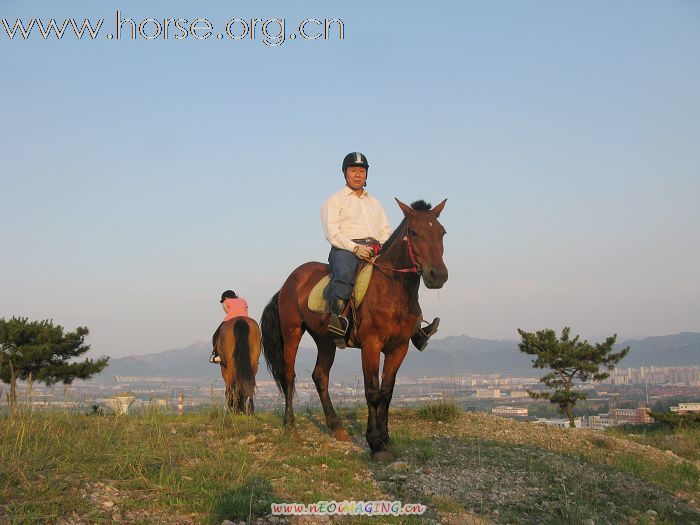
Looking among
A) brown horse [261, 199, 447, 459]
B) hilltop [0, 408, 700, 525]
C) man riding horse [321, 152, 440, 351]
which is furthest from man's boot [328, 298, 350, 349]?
hilltop [0, 408, 700, 525]

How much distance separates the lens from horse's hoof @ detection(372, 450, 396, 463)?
22.6 feet

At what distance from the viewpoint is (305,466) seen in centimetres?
640

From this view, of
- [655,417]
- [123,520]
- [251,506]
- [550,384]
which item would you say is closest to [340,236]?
[251,506]

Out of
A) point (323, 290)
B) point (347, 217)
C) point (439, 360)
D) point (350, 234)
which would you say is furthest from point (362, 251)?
point (439, 360)

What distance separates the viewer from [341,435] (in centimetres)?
822

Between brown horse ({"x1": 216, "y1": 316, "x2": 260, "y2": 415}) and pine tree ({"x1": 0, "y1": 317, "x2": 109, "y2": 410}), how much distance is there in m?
12.2

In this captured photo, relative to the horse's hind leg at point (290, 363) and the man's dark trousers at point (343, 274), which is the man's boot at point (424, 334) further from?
the horse's hind leg at point (290, 363)

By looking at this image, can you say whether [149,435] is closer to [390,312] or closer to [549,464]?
[390,312]

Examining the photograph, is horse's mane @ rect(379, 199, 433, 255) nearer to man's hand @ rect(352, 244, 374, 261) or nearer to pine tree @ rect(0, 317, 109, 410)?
man's hand @ rect(352, 244, 374, 261)

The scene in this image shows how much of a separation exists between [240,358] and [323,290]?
2.88 m

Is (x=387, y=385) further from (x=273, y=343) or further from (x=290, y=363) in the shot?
(x=273, y=343)

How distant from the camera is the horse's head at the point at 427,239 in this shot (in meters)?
6.61

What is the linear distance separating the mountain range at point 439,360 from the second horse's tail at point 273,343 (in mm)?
342

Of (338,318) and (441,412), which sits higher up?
(338,318)
